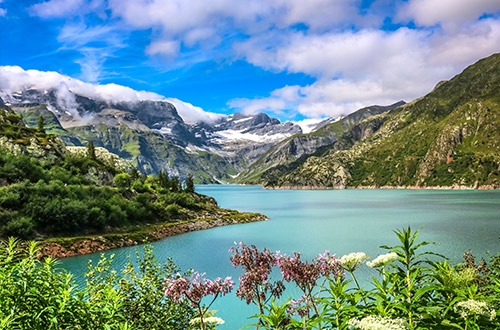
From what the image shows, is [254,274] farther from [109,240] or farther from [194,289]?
[109,240]

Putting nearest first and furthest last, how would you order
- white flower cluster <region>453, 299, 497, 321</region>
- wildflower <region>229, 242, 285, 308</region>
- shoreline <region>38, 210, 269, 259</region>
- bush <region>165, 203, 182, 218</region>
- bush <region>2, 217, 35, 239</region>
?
white flower cluster <region>453, 299, 497, 321</region> → wildflower <region>229, 242, 285, 308</region> → bush <region>2, 217, 35, 239</region> → shoreline <region>38, 210, 269, 259</region> → bush <region>165, 203, 182, 218</region>

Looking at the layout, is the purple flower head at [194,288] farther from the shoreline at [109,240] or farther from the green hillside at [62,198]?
the green hillside at [62,198]

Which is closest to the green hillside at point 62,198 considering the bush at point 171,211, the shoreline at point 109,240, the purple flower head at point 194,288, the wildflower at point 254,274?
the bush at point 171,211

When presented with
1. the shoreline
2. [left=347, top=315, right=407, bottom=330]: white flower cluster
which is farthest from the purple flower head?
the shoreline

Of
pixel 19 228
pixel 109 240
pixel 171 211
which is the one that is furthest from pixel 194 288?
pixel 171 211

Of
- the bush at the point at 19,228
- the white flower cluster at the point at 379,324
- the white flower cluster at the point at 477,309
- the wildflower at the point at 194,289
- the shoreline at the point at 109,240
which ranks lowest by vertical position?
the shoreline at the point at 109,240

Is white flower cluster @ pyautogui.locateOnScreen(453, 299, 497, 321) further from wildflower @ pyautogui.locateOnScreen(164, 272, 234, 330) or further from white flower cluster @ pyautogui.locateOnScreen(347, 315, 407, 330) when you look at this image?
wildflower @ pyautogui.locateOnScreen(164, 272, 234, 330)

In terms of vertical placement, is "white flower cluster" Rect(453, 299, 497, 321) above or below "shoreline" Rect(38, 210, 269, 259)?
above

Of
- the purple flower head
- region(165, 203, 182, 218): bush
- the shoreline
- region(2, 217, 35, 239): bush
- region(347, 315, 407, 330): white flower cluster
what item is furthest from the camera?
region(165, 203, 182, 218): bush

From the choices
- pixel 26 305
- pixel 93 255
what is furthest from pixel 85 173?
pixel 26 305

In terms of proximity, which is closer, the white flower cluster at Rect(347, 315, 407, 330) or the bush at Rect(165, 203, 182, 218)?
the white flower cluster at Rect(347, 315, 407, 330)

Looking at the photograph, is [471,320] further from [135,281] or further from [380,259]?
[135,281]

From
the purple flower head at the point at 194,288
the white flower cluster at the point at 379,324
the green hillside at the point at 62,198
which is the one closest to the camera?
the white flower cluster at the point at 379,324

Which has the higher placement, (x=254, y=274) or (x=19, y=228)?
(x=254, y=274)
